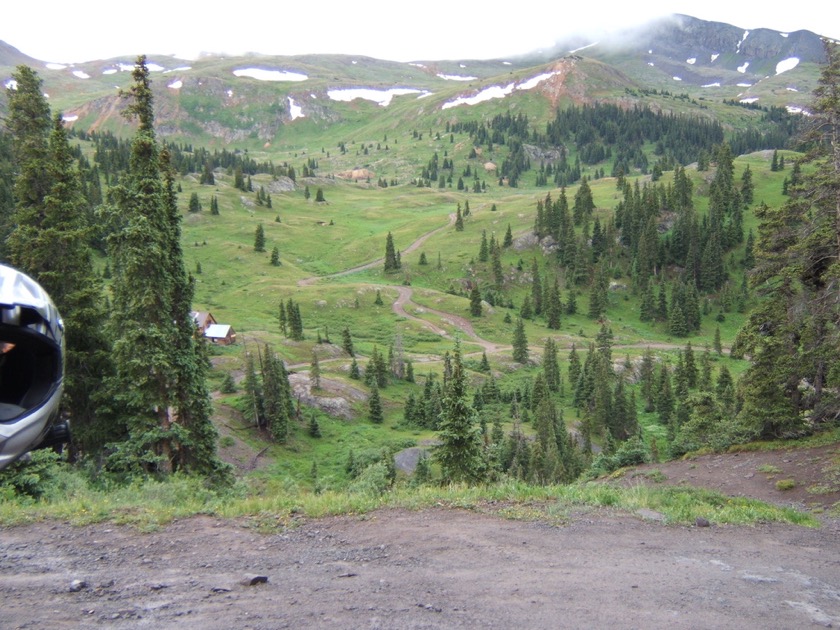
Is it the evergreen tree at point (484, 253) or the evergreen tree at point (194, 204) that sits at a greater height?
the evergreen tree at point (194, 204)

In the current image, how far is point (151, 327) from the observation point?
794 inches

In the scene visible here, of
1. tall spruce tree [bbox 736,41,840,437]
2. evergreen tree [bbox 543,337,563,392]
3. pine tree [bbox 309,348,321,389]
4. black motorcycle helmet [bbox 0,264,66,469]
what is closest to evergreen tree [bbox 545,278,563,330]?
evergreen tree [bbox 543,337,563,392]

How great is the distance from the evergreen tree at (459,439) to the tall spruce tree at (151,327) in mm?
10130

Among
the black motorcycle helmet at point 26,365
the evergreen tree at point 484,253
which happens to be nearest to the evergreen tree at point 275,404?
the black motorcycle helmet at point 26,365

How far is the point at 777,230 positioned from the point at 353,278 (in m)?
104

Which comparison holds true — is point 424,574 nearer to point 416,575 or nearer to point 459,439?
point 416,575

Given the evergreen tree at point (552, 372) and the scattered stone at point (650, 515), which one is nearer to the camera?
the scattered stone at point (650, 515)

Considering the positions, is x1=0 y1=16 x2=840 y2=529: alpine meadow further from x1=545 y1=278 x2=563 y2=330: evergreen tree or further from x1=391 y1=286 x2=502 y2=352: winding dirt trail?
x1=391 y1=286 x2=502 y2=352: winding dirt trail

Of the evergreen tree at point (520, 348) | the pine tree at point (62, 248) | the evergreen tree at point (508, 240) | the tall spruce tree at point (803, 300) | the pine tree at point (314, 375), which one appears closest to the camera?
the pine tree at point (62, 248)

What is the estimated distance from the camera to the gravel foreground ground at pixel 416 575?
675 centimetres

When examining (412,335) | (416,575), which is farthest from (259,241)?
(416,575)

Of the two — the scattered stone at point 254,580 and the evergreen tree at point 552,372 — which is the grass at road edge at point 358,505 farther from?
the evergreen tree at point 552,372

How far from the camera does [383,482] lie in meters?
15.4

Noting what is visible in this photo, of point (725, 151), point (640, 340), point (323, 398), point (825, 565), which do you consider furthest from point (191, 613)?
point (725, 151)
